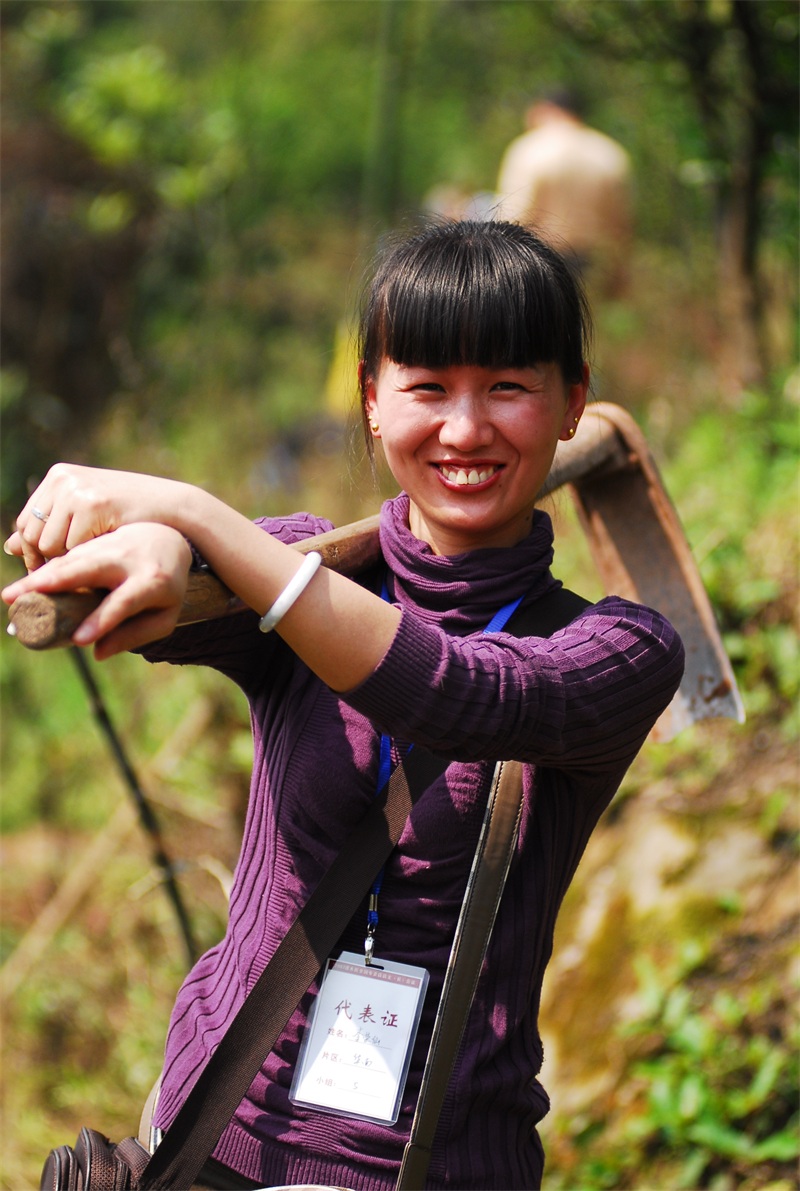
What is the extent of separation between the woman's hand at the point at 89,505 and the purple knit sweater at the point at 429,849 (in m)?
0.25

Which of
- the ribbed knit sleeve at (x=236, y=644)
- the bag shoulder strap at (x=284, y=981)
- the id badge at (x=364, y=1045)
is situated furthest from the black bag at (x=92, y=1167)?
the ribbed knit sleeve at (x=236, y=644)

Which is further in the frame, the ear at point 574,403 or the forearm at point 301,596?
the ear at point 574,403

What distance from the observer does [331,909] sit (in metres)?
1.35

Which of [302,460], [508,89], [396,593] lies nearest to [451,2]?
[508,89]

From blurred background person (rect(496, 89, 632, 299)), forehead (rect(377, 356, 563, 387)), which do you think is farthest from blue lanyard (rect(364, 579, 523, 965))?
blurred background person (rect(496, 89, 632, 299))

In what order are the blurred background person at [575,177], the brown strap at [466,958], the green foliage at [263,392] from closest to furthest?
1. the brown strap at [466,958]
2. the green foliage at [263,392]
3. the blurred background person at [575,177]

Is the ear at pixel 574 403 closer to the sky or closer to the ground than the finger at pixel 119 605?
closer to the sky

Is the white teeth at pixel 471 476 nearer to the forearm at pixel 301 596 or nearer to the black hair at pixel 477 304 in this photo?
the black hair at pixel 477 304

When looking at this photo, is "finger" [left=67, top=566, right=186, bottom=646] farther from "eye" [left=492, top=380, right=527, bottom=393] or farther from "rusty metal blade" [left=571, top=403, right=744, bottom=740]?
"rusty metal blade" [left=571, top=403, right=744, bottom=740]

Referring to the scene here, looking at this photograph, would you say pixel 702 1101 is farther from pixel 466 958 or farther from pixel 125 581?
pixel 125 581

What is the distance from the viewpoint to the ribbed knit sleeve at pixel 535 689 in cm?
113

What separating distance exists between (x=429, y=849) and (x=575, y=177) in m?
4.86

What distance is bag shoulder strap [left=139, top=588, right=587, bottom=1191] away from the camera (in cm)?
132

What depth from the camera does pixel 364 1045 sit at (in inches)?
53.7
